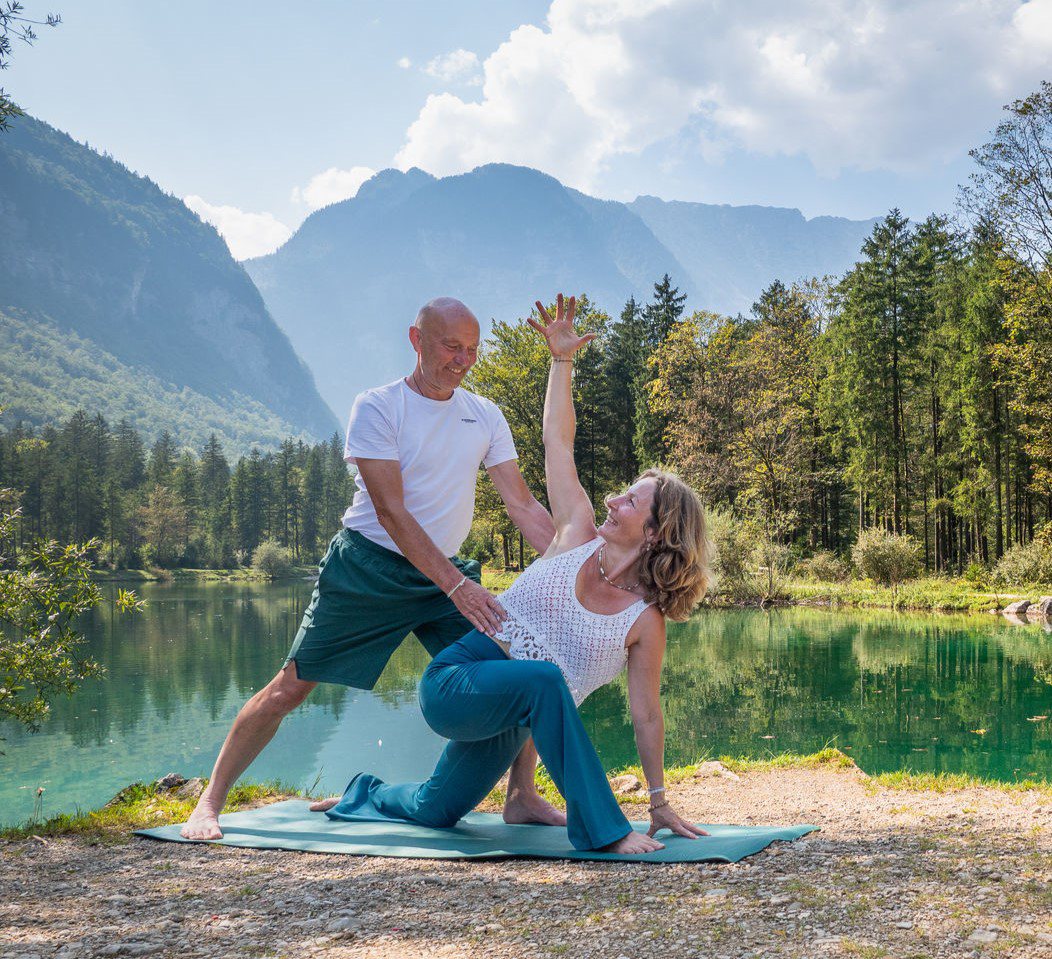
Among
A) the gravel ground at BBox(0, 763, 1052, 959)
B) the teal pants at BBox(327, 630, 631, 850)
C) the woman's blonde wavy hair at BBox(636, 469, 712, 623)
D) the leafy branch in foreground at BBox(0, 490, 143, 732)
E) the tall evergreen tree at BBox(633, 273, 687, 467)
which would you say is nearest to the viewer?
the gravel ground at BBox(0, 763, 1052, 959)

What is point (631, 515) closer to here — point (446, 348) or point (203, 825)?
point (446, 348)

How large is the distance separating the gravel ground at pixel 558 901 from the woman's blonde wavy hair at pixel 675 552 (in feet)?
3.08

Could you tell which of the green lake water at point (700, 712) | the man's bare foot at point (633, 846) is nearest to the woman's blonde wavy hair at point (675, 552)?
the man's bare foot at point (633, 846)

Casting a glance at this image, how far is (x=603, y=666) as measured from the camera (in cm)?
344

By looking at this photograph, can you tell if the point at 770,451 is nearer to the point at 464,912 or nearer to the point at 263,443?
the point at 464,912

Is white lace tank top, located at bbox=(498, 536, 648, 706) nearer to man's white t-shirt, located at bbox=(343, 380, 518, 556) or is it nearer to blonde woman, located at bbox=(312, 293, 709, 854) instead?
blonde woman, located at bbox=(312, 293, 709, 854)

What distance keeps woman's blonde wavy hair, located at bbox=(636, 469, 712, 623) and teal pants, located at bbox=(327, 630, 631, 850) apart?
51cm

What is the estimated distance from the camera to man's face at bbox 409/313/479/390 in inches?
155

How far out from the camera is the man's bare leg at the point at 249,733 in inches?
155

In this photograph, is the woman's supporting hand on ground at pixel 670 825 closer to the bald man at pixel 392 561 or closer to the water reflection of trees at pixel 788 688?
the bald man at pixel 392 561

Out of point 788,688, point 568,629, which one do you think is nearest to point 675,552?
point 568,629

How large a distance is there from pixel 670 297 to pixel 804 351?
10.2 metres

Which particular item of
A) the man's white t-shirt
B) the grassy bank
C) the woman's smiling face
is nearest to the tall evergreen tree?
the grassy bank

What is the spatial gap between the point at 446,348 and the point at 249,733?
1.88m
